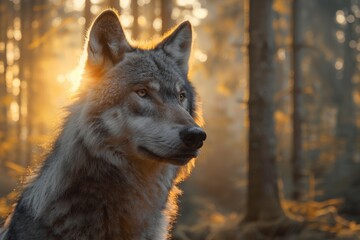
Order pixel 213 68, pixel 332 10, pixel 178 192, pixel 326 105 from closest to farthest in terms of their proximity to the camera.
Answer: pixel 178 192 → pixel 213 68 → pixel 332 10 → pixel 326 105

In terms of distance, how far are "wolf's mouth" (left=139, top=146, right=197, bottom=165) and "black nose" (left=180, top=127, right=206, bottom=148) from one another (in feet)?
0.38

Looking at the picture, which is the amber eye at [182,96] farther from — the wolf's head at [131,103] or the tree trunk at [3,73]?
the tree trunk at [3,73]

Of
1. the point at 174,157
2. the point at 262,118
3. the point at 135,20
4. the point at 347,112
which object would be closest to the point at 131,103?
the point at 174,157

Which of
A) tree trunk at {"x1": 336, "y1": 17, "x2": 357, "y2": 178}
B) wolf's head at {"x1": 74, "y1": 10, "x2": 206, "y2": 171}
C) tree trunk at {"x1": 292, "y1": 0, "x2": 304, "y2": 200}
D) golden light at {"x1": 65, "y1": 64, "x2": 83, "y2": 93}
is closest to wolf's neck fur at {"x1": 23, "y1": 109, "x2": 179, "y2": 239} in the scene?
wolf's head at {"x1": 74, "y1": 10, "x2": 206, "y2": 171}

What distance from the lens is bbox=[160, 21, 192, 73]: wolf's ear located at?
5258 mm

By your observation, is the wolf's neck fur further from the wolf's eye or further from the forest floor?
the forest floor

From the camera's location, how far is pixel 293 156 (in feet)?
53.1

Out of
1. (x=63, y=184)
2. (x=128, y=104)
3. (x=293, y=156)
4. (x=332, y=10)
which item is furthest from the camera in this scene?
(x=332, y=10)

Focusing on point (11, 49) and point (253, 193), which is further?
point (11, 49)

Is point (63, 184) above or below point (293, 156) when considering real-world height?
above

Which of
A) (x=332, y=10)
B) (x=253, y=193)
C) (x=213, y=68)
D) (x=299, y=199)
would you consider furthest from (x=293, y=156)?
(x=332, y=10)

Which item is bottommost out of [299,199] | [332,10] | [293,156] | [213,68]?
[299,199]

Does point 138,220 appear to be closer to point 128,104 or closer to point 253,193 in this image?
point 128,104

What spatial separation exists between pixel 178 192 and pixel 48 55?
79.5ft
